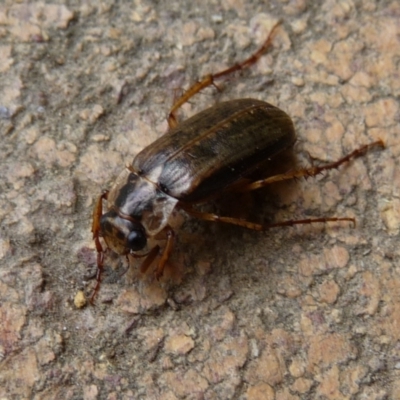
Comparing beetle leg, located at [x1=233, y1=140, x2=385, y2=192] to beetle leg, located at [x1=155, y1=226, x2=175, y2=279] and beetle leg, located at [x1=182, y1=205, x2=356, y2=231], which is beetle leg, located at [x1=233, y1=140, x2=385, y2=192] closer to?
beetle leg, located at [x1=182, y1=205, x2=356, y2=231]

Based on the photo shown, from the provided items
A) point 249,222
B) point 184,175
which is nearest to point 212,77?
point 184,175

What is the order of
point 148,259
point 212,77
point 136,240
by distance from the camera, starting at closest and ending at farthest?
1. point 136,240
2. point 148,259
3. point 212,77

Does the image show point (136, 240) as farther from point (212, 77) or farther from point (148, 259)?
point (212, 77)

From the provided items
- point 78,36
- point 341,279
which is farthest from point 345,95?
point 78,36

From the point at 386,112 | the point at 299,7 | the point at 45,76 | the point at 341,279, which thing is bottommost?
the point at 341,279

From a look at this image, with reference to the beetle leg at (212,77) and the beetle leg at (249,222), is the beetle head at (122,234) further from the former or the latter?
the beetle leg at (212,77)

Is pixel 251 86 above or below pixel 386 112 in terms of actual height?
above

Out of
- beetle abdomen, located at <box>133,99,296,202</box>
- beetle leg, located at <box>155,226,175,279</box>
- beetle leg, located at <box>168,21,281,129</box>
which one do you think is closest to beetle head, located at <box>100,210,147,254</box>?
beetle leg, located at <box>155,226,175,279</box>

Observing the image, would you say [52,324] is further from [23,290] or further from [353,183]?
[353,183]
